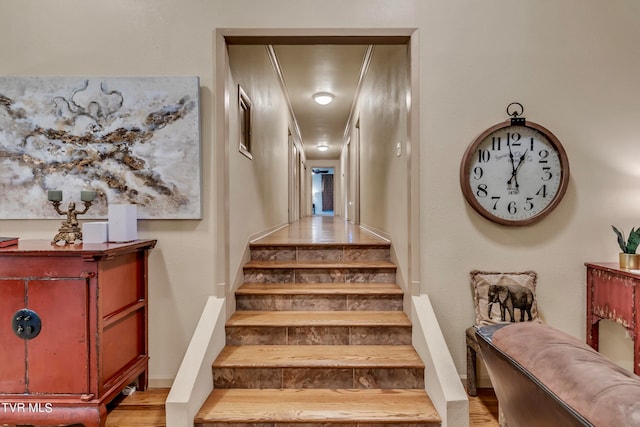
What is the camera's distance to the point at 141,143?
2172mm

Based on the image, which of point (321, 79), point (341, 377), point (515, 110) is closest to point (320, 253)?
point (341, 377)

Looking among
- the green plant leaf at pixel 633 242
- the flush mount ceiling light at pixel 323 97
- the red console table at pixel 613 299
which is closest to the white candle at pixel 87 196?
the red console table at pixel 613 299

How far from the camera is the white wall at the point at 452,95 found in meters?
2.17

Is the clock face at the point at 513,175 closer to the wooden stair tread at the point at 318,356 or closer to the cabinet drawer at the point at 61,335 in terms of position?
the wooden stair tread at the point at 318,356

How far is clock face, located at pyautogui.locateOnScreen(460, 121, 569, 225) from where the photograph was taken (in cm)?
217

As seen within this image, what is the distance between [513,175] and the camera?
7.16 ft

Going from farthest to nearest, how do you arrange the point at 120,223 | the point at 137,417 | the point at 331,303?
the point at 331,303
the point at 120,223
the point at 137,417

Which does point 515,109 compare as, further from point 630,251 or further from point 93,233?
point 93,233

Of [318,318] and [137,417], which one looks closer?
[137,417]

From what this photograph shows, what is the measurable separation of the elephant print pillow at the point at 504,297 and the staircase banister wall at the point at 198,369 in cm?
166

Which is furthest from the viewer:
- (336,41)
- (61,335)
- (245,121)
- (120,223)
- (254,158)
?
(254,158)

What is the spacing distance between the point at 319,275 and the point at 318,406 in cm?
108

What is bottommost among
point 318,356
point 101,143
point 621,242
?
point 318,356

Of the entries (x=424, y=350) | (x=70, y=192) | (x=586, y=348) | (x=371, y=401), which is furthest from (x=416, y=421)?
(x=70, y=192)
